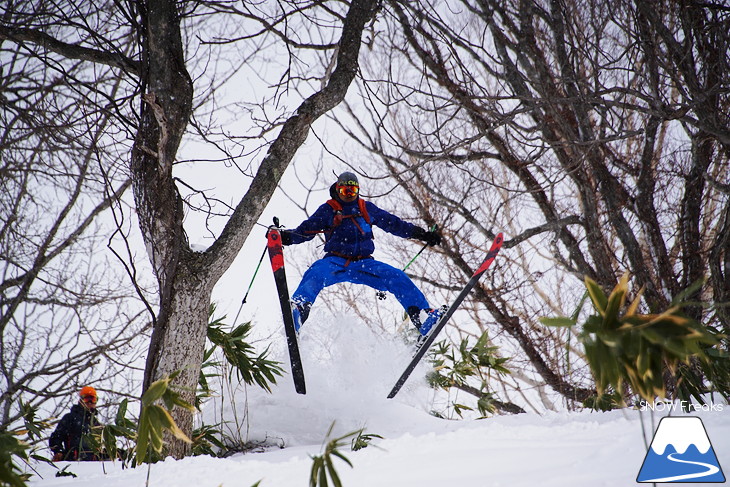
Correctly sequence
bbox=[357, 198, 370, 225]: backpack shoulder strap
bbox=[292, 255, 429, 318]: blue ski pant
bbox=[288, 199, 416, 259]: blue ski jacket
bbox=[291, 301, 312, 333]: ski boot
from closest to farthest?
bbox=[291, 301, 312, 333]: ski boot, bbox=[292, 255, 429, 318]: blue ski pant, bbox=[288, 199, 416, 259]: blue ski jacket, bbox=[357, 198, 370, 225]: backpack shoulder strap

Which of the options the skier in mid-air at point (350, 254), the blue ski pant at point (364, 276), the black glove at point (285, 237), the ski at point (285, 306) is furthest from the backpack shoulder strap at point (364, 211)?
the ski at point (285, 306)

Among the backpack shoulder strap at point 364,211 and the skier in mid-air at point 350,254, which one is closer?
the skier in mid-air at point 350,254

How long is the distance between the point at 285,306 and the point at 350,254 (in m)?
0.78

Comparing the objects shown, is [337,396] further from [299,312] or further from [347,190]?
[347,190]

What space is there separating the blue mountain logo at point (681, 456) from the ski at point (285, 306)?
277cm

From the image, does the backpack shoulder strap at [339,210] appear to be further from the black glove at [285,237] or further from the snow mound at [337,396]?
the snow mound at [337,396]

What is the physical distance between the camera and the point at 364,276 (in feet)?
14.9

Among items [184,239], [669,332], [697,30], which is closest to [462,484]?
[669,332]

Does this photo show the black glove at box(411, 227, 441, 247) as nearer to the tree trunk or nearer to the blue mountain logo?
the tree trunk

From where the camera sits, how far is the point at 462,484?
6.32 feet

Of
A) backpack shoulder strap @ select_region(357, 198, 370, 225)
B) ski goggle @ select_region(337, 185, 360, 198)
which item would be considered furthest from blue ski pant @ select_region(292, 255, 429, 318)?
ski goggle @ select_region(337, 185, 360, 198)

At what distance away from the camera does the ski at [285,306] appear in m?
4.07

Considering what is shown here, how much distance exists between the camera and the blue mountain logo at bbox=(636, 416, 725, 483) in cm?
166

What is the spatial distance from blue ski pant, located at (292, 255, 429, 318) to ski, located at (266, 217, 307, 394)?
253 millimetres
